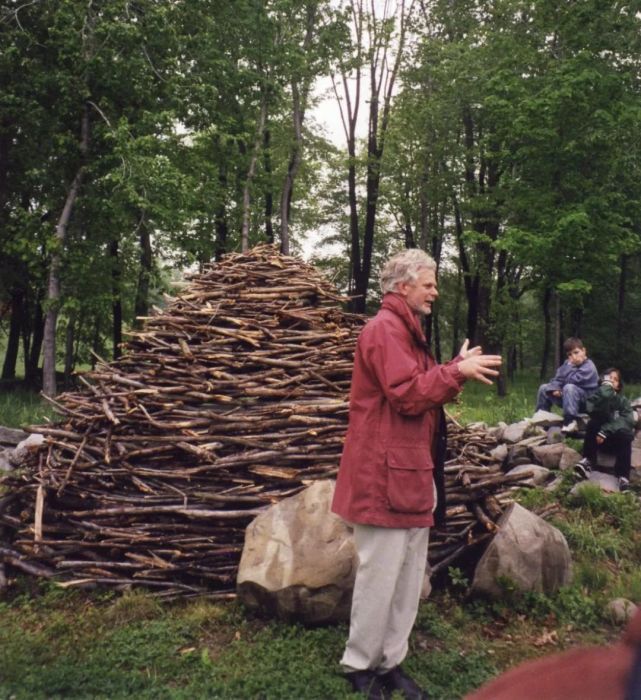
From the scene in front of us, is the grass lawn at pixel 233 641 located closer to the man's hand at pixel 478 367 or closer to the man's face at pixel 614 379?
the man's hand at pixel 478 367

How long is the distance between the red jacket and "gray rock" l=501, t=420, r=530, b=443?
19.5ft

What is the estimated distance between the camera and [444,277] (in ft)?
101

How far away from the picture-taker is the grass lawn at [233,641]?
3.75 meters

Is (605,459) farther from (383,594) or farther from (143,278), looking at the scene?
(143,278)

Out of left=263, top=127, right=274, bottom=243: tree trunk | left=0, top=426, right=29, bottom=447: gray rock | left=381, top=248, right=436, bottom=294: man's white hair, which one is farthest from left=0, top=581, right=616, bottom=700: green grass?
left=263, top=127, right=274, bottom=243: tree trunk

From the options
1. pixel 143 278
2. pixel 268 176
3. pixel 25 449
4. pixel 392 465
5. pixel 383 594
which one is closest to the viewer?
pixel 392 465

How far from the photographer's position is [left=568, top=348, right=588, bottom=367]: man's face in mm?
9500

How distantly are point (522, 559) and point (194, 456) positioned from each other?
2371mm

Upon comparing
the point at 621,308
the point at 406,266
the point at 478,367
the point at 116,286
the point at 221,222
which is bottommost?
the point at 478,367

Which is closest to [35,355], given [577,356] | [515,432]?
[515,432]

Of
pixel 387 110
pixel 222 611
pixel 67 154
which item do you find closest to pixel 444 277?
pixel 387 110

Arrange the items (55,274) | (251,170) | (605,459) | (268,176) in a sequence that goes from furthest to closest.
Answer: (268,176) → (251,170) → (55,274) → (605,459)

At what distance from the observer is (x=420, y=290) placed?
358cm

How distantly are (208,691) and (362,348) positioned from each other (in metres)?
1.94
